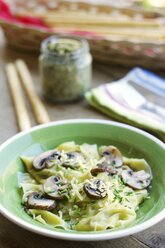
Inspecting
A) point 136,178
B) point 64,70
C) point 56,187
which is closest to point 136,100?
point 64,70

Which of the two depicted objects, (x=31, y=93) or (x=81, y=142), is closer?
(x=81, y=142)

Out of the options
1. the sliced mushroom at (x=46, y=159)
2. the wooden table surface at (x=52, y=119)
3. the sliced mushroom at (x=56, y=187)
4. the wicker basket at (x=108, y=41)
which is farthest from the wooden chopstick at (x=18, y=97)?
the sliced mushroom at (x=56, y=187)

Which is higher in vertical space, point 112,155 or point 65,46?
point 65,46

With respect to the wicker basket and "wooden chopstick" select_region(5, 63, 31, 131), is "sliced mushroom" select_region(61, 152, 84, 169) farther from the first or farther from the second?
the wicker basket

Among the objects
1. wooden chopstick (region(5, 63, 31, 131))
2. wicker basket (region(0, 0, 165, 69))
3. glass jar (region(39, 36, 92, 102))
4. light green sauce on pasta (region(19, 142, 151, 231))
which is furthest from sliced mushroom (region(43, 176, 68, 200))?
wicker basket (region(0, 0, 165, 69))

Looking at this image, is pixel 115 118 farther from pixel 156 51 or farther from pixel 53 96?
pixel 156 51

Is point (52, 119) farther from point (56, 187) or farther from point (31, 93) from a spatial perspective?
point (56, 187)

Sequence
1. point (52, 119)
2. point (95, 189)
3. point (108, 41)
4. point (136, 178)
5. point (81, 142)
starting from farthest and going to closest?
point (108, 41), point (52, 119), point (81, 142), point (136, 178), point (95, 189)

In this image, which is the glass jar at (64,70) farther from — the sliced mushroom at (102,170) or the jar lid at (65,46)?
the sliced mushroom at (102,170)
